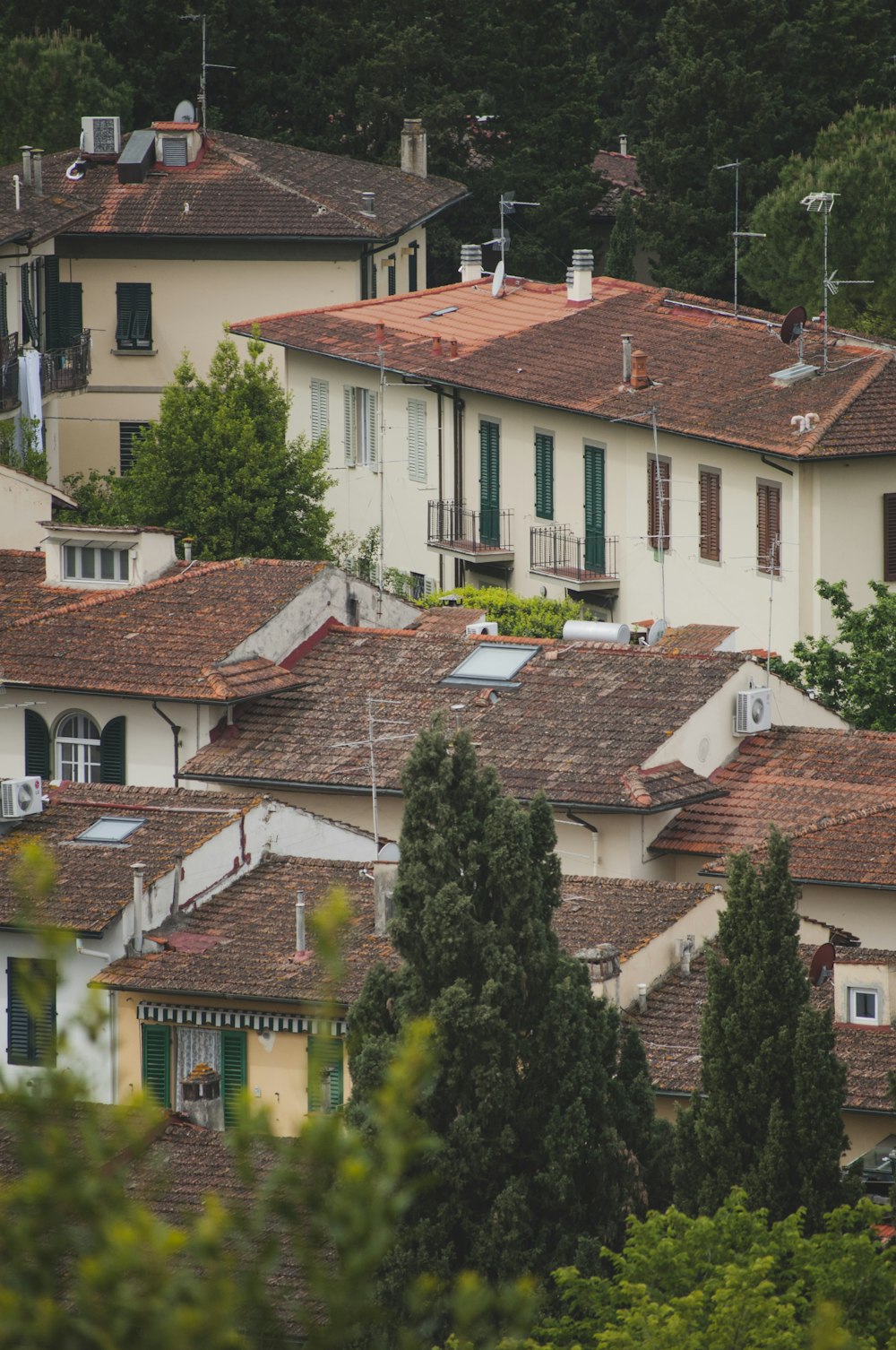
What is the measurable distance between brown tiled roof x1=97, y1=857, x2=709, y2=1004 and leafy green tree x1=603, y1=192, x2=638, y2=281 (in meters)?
42.8

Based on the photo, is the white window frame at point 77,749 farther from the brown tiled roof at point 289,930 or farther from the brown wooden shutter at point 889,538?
the brown wooden shutter at point 889,538

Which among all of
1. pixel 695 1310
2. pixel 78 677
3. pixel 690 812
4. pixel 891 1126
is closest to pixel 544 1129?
pixel 695 1310

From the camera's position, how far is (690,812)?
3881 cm

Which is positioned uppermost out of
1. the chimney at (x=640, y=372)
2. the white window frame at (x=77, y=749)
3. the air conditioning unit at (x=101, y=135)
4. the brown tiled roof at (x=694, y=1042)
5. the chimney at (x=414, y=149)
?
the air conditioning unit at (x=101, y=135)

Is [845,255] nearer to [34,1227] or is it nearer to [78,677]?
[78,677]

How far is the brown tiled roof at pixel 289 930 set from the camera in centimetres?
3253

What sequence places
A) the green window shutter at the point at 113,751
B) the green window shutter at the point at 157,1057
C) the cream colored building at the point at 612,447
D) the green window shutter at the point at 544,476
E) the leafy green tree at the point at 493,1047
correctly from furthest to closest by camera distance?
1. the green window shutter at the point at 544,476
2. the cream colored building at the point at 612,447
3. the green window shutter at the point at 113,751
4. the green window shutter at the point at 157,1057
5. the leafy green tree at the point at 493,1047

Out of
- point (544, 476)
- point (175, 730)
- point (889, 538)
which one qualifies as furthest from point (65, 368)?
point (175, 730)

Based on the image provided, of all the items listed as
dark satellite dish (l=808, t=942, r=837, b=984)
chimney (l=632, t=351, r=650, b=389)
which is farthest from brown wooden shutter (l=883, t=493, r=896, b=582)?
dark satellite dish (l=808, t=942, r=837, b=984)

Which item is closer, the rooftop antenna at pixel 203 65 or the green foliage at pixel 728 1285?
the green foliage at pixel 728 1285

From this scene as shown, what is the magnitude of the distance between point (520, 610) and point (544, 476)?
6804mm

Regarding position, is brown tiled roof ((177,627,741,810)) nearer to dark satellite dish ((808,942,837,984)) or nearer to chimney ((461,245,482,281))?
dark satellite dish ((808,942,837,984))

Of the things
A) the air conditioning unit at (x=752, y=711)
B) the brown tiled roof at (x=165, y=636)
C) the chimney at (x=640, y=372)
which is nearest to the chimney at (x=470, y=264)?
the chimney at (x=640, y=372)

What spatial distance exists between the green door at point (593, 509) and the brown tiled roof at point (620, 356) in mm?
1105
